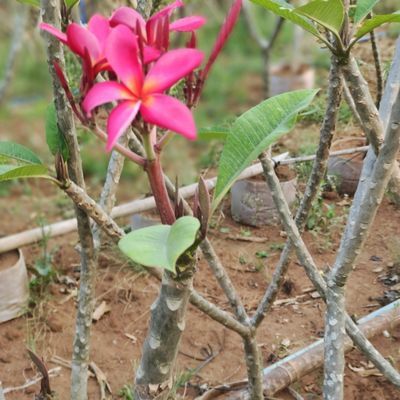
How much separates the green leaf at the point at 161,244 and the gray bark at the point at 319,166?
0.56 metres

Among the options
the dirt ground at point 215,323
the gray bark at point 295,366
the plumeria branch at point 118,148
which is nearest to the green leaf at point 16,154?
the plumeria branch at point 118,148

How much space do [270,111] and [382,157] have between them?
0.65 feet

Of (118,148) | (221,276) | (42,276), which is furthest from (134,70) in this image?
(42,276)

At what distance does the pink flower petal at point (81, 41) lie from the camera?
824 millimetres

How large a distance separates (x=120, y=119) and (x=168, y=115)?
0.17 feet

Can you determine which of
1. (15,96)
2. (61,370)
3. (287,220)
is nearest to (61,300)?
(61,370)

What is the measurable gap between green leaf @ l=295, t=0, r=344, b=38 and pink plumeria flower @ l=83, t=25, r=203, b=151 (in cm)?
30

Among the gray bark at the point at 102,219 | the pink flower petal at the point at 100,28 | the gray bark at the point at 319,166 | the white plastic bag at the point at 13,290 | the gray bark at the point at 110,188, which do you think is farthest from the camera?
the white plastic bag at the point at 13,290

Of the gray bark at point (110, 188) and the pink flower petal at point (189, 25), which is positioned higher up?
the pink flower petal at point (189, 25)

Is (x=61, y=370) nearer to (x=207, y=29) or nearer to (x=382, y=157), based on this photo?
(x=382, y=157)

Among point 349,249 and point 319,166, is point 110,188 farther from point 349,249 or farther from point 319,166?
point 349,249

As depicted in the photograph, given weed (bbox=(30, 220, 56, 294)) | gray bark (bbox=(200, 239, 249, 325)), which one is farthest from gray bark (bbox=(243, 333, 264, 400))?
weed (bbox=(30, 220, 56, 294))

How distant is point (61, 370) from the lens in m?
2.26

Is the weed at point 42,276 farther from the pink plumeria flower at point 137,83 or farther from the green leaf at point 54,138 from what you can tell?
the pink plumeria flower at point 137,83
